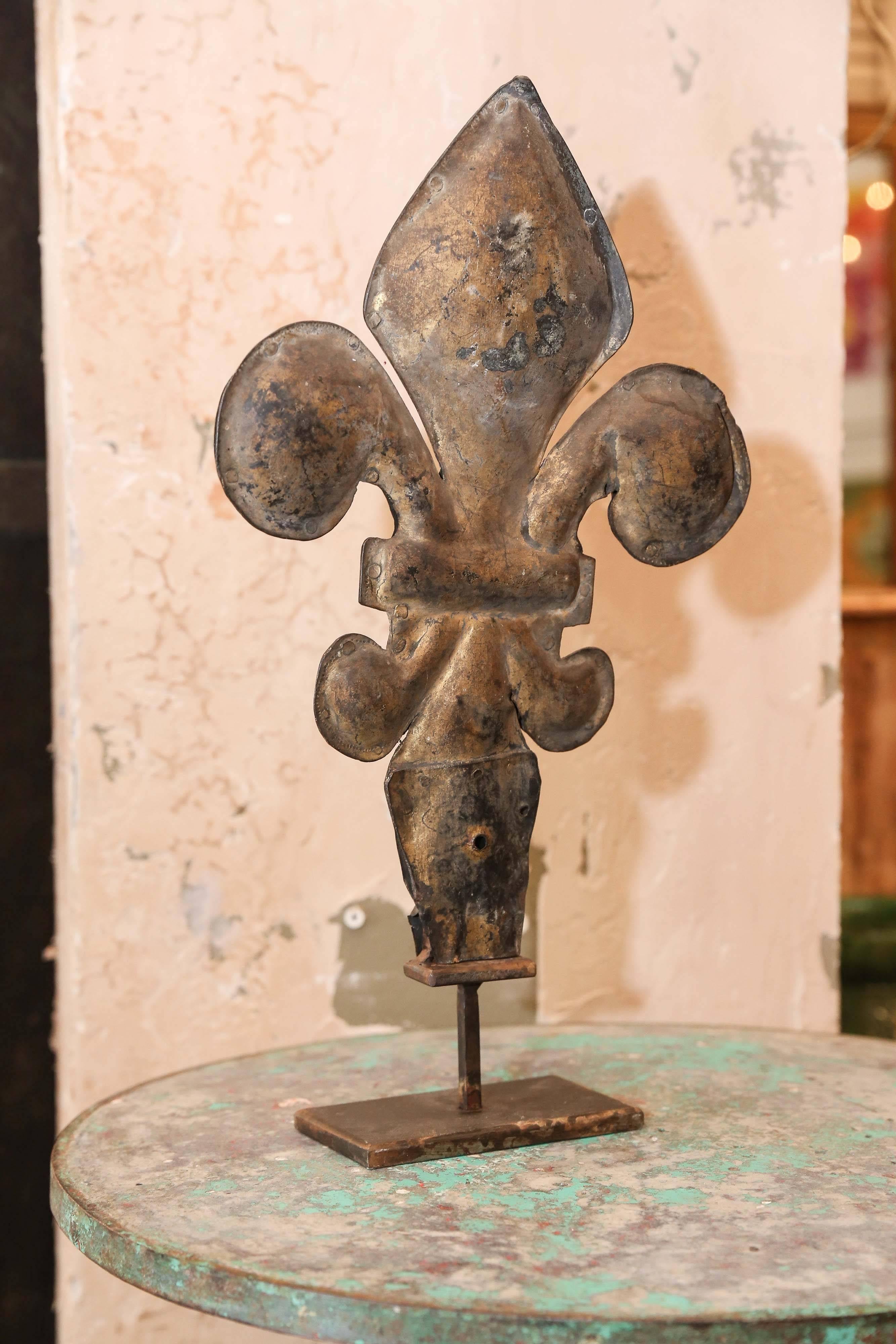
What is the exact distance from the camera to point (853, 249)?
4391mm

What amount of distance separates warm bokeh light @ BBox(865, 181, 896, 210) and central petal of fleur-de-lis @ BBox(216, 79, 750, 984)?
12.8 feet

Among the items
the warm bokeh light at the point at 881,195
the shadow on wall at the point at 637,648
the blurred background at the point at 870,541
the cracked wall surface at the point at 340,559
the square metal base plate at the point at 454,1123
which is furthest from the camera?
the warm bokeh light at the point at 881,195

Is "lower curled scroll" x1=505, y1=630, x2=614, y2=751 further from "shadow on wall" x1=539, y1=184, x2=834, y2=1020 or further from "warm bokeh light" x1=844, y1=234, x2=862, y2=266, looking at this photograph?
"warm bokeh light" x1=844, y1=234, x2=862, y2=266

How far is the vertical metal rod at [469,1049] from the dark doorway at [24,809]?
701 millimetres

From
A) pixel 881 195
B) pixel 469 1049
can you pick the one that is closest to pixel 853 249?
pixel 881 195

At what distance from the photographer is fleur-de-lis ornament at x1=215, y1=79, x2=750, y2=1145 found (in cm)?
97

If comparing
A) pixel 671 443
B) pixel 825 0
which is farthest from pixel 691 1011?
pixel 825 0

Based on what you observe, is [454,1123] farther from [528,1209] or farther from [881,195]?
[881,195]

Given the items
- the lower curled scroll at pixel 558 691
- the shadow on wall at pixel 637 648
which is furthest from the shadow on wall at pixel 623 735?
the lower curled scroll at pixel 558 691

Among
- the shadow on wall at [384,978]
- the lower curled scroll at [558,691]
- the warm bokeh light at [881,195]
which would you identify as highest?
the warm bokeh light at [881,195]

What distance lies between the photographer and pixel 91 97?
142 cm

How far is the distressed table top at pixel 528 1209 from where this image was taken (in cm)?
72

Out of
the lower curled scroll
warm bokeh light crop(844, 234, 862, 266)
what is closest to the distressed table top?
the lower curled scroll

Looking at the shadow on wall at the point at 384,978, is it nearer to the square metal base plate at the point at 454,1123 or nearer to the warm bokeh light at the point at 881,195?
the square metal base plate at the point at 454,1123
